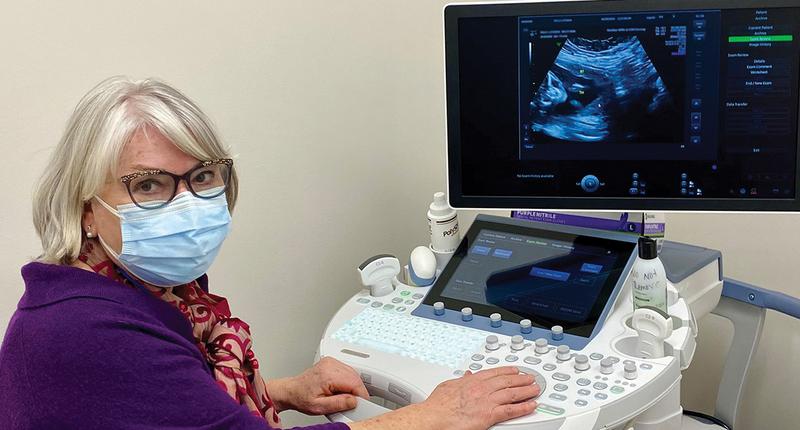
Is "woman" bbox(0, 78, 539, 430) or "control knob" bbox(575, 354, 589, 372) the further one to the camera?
"control knob" bbox(575, 354, 589, 372)

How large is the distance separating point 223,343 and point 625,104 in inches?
33.3

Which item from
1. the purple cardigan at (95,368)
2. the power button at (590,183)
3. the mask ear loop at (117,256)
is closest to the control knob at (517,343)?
the power button at (590,183)

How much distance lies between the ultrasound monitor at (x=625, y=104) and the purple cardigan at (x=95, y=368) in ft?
2.40

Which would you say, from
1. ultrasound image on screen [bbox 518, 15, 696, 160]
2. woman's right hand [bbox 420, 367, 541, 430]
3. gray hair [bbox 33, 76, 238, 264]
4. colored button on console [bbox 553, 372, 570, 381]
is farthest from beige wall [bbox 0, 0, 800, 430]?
colored button on console [bbox 553, 372, 570, 381]

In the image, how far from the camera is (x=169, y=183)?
1.17m

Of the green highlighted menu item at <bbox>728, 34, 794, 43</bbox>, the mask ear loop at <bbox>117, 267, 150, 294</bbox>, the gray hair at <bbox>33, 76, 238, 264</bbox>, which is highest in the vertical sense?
the green highlighted menu item at <bbox>728, 34, 794, 43</bbox>

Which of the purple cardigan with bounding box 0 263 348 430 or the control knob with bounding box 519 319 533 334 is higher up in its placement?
the purple cardigan with bounding box 0 263 348 430

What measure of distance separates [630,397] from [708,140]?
529 millimetres

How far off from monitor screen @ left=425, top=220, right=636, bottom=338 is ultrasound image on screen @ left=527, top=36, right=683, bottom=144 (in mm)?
216

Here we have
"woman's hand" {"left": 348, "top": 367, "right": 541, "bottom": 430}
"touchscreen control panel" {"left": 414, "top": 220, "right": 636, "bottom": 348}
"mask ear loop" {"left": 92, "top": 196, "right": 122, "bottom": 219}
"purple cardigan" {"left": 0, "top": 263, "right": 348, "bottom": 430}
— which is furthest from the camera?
"touchscreen control panel" {"left": 414, "top": 220, "right": 636, "bottom": 348}

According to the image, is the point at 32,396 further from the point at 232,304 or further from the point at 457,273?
the point at 457,273

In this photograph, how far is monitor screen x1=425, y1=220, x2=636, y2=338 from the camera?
1504 millimetres

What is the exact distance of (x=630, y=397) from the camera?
1.26 meters

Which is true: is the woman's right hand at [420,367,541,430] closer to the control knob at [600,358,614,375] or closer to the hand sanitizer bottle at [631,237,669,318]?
the control knob at [600,358,614,375]
